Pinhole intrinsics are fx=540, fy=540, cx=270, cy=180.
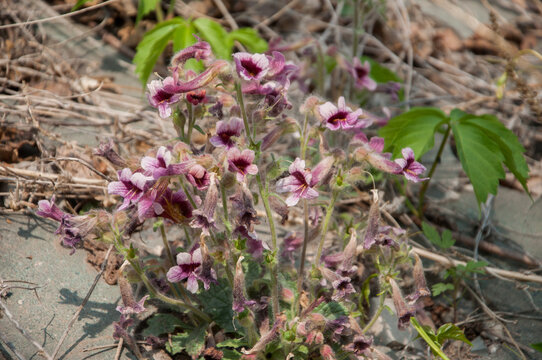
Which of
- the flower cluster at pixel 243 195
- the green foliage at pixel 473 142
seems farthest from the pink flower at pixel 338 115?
the green foliage at pixel 473 142

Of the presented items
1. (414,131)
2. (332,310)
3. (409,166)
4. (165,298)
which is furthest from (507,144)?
(165,298)

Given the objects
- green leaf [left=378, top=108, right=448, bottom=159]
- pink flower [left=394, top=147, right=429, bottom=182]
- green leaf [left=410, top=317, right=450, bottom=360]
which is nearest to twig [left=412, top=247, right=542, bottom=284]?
green leaf [left=378, top=108, right=448, bottom=159]

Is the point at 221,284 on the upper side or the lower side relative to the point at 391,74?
lower

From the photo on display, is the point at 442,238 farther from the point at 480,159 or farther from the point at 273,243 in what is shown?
the point at 273,243

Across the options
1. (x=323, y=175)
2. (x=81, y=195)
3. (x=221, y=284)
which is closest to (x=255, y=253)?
(x=221, y=284)

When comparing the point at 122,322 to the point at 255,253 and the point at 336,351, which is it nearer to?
the point at 255,253

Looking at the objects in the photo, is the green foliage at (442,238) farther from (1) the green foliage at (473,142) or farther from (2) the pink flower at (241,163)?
(2) the pink flower at (241,163)

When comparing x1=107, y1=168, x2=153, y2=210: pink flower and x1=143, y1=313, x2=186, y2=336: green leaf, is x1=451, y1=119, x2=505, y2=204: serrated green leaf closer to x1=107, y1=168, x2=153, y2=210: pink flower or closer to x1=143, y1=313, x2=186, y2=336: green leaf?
x1=143, y1=313, x2=186, y2=336: green leaf
